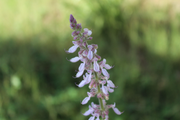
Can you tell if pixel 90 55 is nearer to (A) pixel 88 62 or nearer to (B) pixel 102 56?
(A) pixel 88 62

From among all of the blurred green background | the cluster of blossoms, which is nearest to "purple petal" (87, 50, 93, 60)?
the cluster of blossoms

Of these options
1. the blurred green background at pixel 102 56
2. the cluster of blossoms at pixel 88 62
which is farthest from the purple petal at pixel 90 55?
the blurred green background at pixel 102 56

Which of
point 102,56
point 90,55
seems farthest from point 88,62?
point 102,56

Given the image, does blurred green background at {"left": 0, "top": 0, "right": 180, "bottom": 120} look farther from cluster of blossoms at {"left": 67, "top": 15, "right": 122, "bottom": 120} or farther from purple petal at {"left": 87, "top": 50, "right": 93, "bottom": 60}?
purple petal at {"left": 87, "top": 50, "right": 93, "bottom": 60}

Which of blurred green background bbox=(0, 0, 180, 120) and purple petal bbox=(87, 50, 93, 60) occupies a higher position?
blurred green background bbox=(0, 0, 180, 120)

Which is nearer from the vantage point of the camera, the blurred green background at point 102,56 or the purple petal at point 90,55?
the purple petal at point 90,55

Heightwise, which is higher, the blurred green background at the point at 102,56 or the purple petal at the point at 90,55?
the blurred green background at the point at 102,56

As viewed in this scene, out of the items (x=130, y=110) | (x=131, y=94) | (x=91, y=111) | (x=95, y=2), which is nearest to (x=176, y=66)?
(x=131, y=94)

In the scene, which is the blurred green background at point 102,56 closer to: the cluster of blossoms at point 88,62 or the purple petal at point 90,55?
the cluster of blossoms at point 88,62
